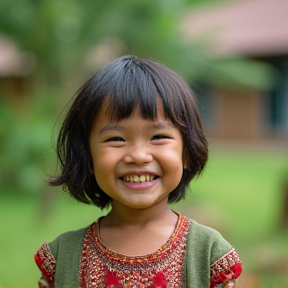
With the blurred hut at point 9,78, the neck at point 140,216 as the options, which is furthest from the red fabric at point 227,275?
the blurred hut at point 9,78

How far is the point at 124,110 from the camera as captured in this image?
7.42 ft

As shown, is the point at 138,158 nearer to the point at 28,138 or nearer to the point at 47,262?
the point at 47,262

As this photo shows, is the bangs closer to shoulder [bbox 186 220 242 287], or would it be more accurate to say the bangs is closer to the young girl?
the young girl

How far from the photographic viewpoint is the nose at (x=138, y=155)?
2.23m

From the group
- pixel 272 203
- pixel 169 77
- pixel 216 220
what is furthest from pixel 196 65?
pixel 169 77

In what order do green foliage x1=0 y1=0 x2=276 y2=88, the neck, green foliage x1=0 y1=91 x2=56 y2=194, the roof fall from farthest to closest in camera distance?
the roof → green foliage x1=0 y1=0 x2=276 y2=88 → green foliage x1=0 y1=91 x2=56 y2=194 → the neck

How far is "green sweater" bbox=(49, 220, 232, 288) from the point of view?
7.48 feet

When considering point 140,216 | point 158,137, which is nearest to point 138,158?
point 158,137

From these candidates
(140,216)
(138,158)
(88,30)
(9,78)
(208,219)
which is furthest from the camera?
(9,78)

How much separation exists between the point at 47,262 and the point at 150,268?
423 millimetres

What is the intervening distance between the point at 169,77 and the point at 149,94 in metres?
0.15

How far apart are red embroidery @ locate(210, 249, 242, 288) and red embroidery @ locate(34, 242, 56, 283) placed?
0.60m

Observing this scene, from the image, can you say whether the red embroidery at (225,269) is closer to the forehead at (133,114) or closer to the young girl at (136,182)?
the young girl at (136,182)

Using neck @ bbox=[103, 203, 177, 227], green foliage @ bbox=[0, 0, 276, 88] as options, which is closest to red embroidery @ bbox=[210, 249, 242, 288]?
neck @ bbox=[103, 203, 177, 227]
